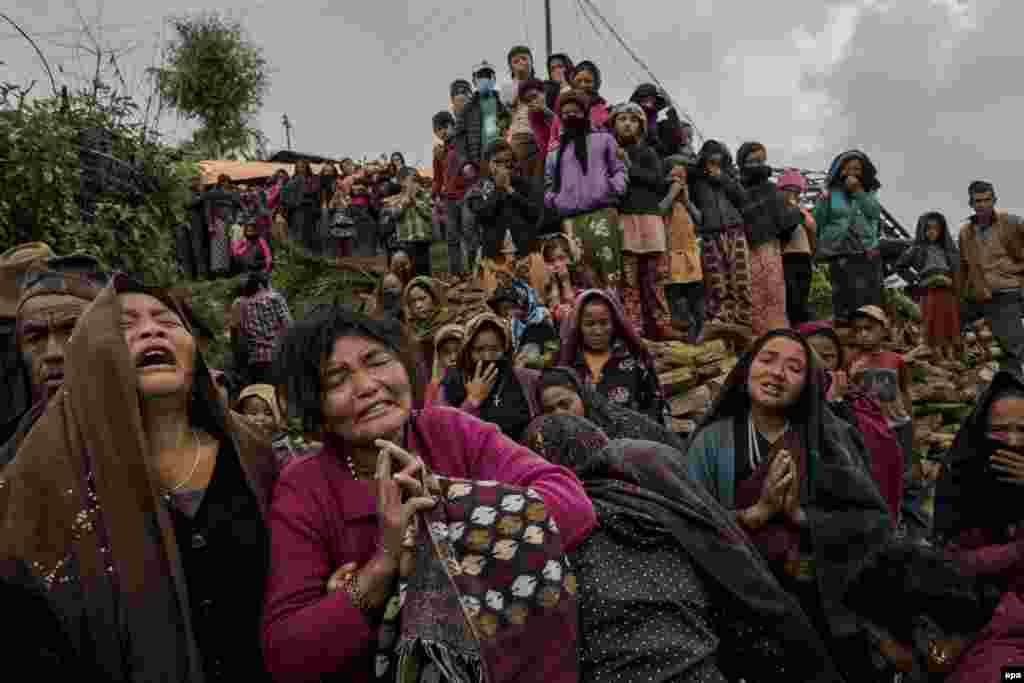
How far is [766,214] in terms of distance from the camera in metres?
9.47

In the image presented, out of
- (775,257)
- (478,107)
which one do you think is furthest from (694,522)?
(478,107)

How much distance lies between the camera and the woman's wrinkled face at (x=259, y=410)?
5.70 metres

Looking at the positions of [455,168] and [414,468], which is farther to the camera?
[455,168]

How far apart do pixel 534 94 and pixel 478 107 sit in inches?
57.8

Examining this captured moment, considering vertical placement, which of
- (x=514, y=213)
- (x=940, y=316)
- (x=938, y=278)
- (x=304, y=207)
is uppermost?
(x=304, y=207)

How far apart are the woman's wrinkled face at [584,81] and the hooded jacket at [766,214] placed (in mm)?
1756

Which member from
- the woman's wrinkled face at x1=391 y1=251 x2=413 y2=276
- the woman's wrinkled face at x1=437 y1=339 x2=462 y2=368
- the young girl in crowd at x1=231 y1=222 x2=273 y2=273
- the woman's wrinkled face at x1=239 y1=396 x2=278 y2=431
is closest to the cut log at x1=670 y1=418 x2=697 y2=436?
the woman's wrinkled face at x1=437 y1=339 x2=462 y2=368

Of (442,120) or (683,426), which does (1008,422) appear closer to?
(683,426)

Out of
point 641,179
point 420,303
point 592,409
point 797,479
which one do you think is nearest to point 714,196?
point 641,179

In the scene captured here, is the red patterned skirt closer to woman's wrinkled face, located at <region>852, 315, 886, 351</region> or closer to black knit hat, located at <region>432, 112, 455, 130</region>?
woman's wrinkled face, located at <region>852, 315, 886, 351</region>

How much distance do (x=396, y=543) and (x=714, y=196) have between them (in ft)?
26.4

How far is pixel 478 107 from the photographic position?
11703mm

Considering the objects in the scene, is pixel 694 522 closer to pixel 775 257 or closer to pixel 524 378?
pixel 524 378

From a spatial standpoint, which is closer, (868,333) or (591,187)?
(868,333)
